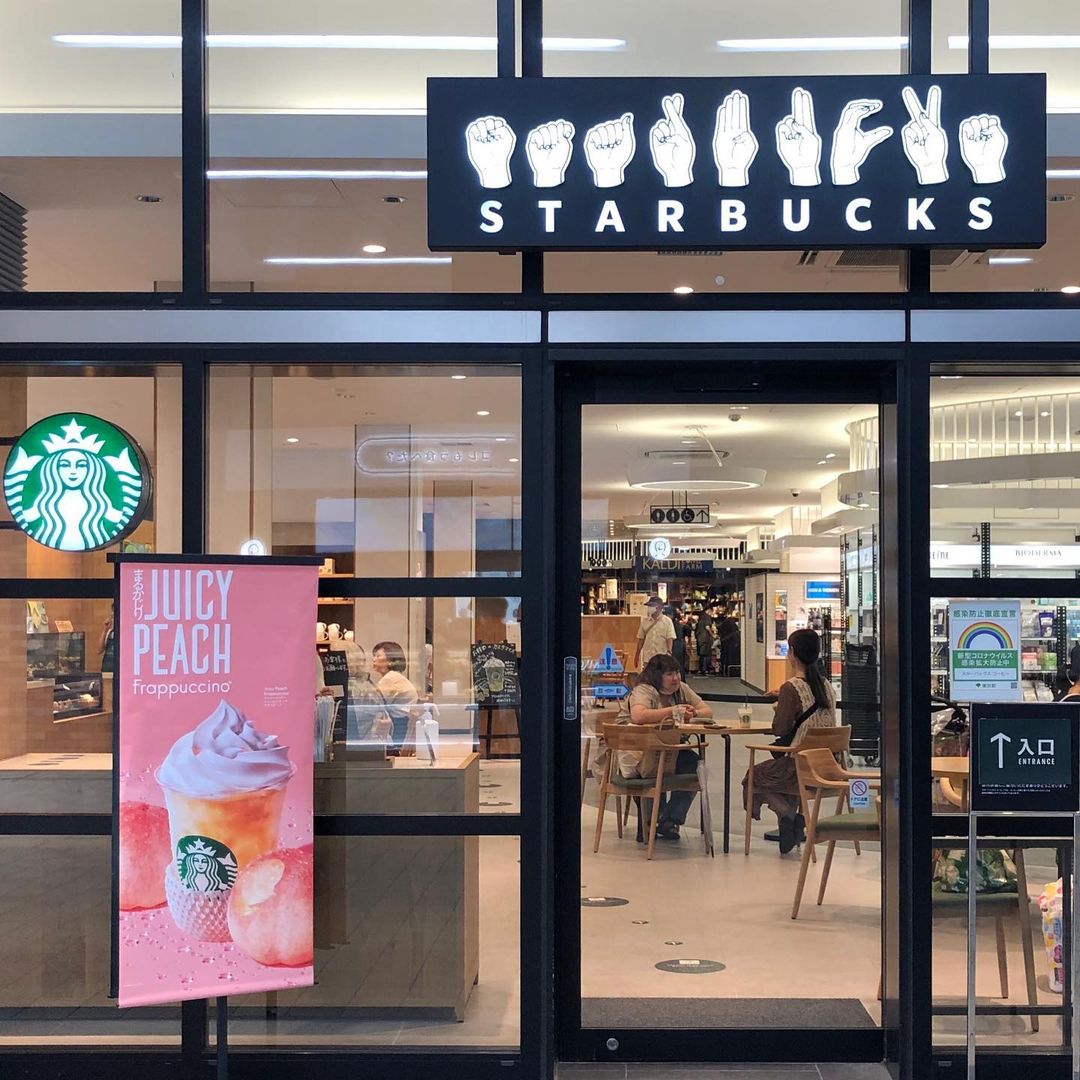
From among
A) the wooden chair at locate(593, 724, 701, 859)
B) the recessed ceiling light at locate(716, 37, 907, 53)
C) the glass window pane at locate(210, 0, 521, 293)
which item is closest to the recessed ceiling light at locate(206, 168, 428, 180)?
the glass window pane at locate(210, 0, 521, 293)

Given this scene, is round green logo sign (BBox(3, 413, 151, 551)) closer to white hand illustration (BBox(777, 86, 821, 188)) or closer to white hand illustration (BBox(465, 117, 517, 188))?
white hand illustration (BBox(465, 117, 517, 188))

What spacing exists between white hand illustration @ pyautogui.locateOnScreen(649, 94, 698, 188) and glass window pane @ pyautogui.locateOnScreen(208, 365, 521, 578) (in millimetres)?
817

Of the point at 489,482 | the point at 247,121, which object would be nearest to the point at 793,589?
the point at 489,482

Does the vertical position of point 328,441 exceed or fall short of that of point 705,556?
it exceeds it

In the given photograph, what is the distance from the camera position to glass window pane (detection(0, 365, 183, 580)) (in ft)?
13.6

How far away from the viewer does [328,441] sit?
420 cm

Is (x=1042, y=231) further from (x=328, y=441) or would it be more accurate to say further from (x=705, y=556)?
(x=328, y=441)

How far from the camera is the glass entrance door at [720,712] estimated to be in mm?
4289

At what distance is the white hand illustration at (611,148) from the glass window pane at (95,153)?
1.40 metres

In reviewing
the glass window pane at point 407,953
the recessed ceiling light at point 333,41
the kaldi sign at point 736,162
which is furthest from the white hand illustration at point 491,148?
the glass window pane at point 407,953

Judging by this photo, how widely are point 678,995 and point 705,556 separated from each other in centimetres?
153

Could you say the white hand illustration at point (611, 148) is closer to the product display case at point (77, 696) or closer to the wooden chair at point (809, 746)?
the wooden chair at point (809, 746)

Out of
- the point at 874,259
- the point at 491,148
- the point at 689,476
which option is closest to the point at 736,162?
the point at 874,259

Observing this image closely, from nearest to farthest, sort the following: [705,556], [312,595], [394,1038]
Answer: [312,595] → [394,1038] → [705,556]
